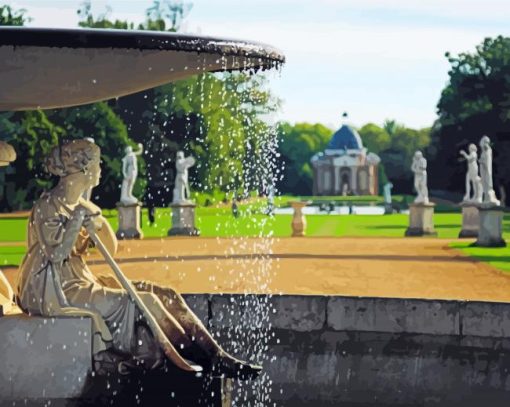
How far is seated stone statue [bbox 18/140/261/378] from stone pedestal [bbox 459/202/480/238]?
81.7 feet

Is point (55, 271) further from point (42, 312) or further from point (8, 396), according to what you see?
point (8, 396)

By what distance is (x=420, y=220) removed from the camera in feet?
111

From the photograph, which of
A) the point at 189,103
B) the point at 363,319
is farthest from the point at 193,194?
the point at 363,319

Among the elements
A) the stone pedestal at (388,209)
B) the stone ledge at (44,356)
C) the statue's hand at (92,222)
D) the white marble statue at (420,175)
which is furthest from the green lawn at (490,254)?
the stone pedestal at (388,209)

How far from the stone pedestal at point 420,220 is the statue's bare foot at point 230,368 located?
83.9ft

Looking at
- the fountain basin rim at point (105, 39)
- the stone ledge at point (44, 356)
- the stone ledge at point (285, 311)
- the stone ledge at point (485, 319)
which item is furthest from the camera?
the stone ledge at point (285, 311)

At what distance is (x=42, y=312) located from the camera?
7918mm

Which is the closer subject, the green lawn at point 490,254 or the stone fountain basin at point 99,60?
the stone fountain basin at point 99,60

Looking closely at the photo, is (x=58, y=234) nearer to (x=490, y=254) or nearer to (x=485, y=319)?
(x=485, y=319)

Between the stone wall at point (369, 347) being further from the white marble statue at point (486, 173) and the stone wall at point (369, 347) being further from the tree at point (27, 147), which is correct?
the tree at point (27, 147)

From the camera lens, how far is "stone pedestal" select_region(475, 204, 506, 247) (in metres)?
28.6

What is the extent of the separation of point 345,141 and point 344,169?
480 cm

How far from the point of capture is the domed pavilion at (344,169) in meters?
122

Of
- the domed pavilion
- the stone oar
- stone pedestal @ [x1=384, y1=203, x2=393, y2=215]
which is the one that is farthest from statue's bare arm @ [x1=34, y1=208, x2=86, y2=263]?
the domed pavilion
